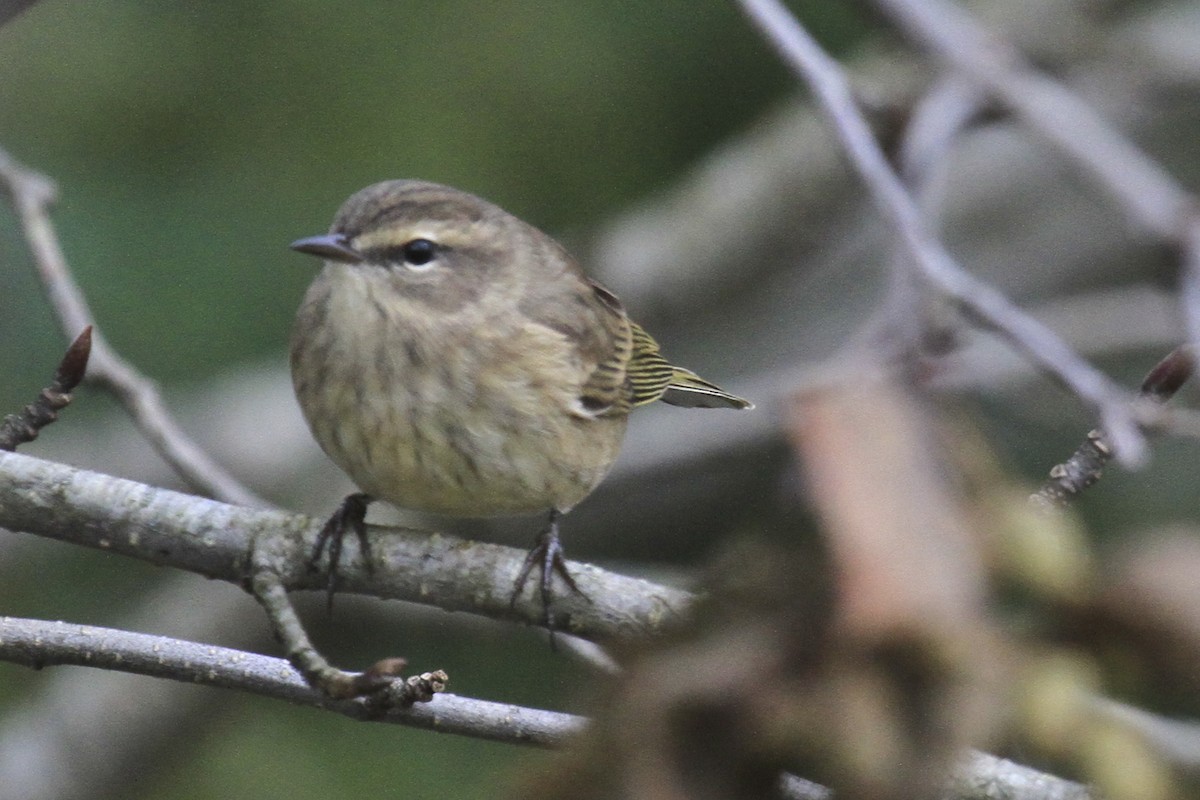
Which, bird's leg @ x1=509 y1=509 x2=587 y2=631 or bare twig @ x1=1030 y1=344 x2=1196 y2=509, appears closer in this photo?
bare twig @ x1=1030 y1=344 x2=1196 y2=509

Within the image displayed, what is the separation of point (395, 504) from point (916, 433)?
2.96 meters

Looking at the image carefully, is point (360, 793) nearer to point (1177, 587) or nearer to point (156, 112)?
point (156, 112)

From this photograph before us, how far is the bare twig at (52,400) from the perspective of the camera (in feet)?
8.96

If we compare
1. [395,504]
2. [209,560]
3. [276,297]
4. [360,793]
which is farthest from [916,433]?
[276,297]

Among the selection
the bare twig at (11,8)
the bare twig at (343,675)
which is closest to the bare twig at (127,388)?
the bare twig at (343,675)

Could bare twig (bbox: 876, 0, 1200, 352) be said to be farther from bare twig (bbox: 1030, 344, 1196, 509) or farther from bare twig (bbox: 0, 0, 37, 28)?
bare twig (bbox: 0, 0, 37, 28)

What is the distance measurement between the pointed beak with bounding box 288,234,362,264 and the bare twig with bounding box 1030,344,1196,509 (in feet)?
6.83

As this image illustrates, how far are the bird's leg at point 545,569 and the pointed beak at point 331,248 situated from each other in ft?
3.41

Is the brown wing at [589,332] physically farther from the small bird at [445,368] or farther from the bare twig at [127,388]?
the bare twig at [127,388]

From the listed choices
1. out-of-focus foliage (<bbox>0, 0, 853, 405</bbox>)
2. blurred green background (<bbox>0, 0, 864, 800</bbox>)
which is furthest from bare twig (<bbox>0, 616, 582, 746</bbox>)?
out-of-focus foliage (<bbox>0, 0, 853, 405</bbox>)

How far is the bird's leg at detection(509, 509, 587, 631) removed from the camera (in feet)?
9.62

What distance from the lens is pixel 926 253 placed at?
3.10m

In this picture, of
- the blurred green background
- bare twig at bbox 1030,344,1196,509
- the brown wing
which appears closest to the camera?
A: bare twig at bbox 1030,344,1196,509

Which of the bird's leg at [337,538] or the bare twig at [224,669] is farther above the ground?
the bird's leg at [337,538]
